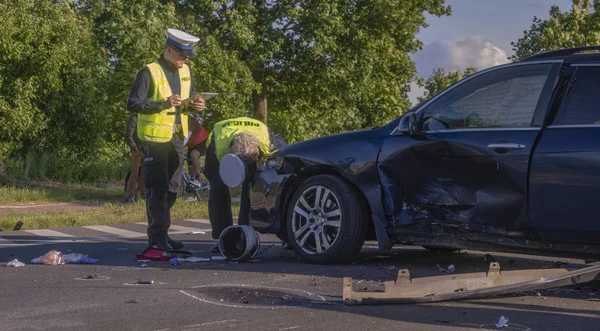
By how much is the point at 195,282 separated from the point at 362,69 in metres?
24.6

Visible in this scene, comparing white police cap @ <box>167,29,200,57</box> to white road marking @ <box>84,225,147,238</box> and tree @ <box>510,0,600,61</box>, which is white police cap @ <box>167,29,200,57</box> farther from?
tree @ <box>510,0,600,61</box>

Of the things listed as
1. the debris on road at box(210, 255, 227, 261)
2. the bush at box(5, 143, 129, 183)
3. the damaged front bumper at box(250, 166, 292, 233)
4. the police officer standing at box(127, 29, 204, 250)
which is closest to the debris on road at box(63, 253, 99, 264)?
the police officer standing at box(127, 29, 204, 250)

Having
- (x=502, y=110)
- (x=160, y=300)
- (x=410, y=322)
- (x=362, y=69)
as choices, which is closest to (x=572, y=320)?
(x=410, y=322)

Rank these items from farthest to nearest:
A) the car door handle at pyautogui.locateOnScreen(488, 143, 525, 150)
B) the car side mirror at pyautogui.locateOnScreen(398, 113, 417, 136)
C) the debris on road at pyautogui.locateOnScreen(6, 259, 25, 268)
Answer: the debris on road at pyautogui.locateOnScreen(6, 259, 25, 268) → the car side mirror at pyautogui.locateOnScreen(398, 113, 417, 136) → the car door handle at pyautogui.locateOnScreen(488, 143, 525, 150)

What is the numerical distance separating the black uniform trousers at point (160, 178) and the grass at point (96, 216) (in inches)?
191

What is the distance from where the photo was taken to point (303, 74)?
1270 inches

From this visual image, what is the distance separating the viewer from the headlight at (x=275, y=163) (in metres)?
9.11

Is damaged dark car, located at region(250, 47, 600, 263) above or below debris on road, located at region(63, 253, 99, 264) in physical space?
above

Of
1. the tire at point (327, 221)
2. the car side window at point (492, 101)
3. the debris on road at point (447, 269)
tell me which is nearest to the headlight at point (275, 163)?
the tire at point (327, 221)

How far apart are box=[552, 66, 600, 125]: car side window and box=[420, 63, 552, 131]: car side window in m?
0.23

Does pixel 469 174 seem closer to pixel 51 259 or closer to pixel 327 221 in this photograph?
pixel 327 221

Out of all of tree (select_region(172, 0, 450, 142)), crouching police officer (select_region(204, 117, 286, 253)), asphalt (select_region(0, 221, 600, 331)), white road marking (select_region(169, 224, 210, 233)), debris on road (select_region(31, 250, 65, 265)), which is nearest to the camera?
asphalt (select_region(0, 221, 600, 331))

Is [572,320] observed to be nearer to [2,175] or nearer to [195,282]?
[195,282]

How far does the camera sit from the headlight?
911 centimetres
